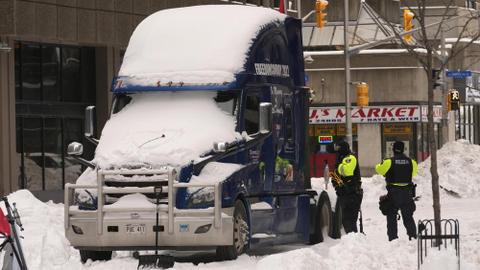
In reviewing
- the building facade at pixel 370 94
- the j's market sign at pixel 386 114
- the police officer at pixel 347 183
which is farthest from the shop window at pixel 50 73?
the j's market sign at pixel 386 114

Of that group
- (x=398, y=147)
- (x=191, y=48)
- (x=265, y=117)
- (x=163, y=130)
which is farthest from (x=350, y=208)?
(x=163, y=130)

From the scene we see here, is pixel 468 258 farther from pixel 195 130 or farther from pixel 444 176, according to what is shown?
pixel 444 176

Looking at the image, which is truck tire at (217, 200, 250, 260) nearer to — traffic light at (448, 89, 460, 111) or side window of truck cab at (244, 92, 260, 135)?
side window of truck cab at (244, 92, 260, 135)

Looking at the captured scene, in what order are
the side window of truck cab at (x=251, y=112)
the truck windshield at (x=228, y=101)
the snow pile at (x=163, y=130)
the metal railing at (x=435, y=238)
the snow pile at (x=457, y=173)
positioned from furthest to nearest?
1. the snow pile at (x=457, y=173)
2. the side window of truck cab at (x=251, y=112)
3. the truck windshield at (x=228, y=101)
4. the snow pile at (x=163, y=130)
5. the metal railing at (x=435, y=238)

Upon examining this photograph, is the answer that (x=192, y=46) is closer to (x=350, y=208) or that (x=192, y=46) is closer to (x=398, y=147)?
(x=398, y=147)

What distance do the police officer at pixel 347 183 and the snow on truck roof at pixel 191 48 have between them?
12.0ft

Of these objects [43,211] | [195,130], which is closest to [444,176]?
[43,211]

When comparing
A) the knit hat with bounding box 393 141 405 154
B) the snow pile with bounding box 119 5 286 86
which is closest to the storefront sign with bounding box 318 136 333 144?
the knit hat with bounding box 393 141 405 154

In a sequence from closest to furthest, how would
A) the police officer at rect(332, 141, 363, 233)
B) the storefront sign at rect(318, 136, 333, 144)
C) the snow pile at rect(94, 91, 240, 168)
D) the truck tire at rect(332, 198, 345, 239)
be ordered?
the snow pile at rect(94, 91, 240, 168) → the police officer at rect(332, 141, 363, 233) → the truck tire at rect(332, 198, 345, 239) → the storefront sign at rect(318, 136, 333, 144)

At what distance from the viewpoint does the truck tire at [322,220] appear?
22156 millimetres

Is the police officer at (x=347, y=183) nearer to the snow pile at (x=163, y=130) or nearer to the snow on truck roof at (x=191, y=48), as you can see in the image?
the snow on truck roof at (x=191, y=48)

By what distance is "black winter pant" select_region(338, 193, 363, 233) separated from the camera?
2243 centimetres

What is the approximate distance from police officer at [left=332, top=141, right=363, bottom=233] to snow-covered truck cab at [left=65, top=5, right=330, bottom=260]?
1.22 meters

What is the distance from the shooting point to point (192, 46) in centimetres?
1909
